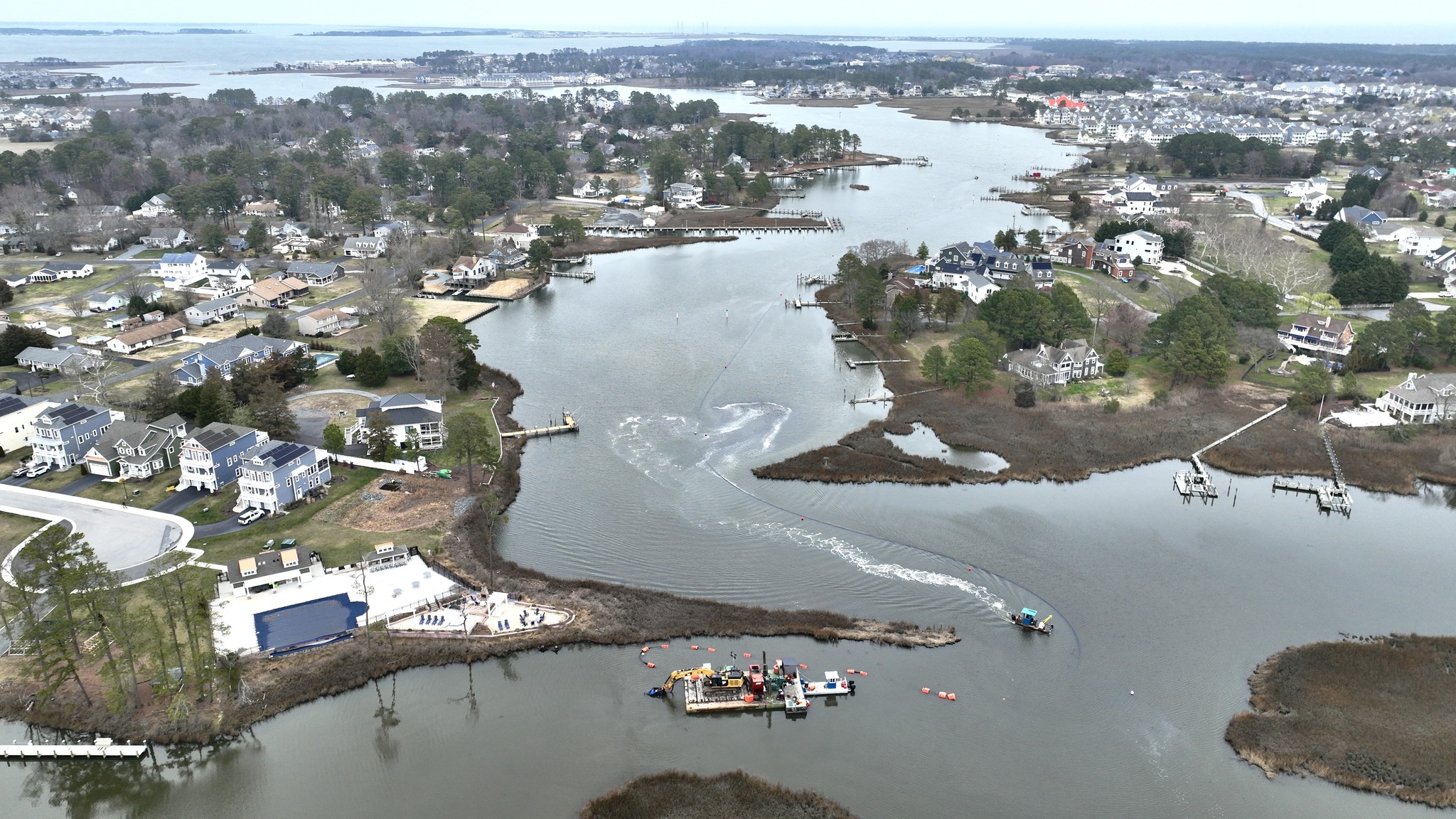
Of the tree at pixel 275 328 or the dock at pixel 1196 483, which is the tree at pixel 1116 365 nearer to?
the dock at pixel 1196 483

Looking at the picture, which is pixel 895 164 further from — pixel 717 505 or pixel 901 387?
pixel 717 505

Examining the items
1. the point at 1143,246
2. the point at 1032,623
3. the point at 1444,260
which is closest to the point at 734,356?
the point at 1032,623

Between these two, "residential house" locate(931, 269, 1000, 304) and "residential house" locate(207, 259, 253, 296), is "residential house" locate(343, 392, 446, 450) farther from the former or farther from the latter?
"residential house" locate(931, 269, 1000, 304)

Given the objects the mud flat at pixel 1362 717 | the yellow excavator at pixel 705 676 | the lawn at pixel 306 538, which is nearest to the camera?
the mud flat at pixel 1362 717

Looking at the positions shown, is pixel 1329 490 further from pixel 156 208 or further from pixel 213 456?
pixel 156 208

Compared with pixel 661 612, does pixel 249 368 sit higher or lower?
higher

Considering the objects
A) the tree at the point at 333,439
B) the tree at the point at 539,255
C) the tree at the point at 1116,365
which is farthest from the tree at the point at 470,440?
the tree at the point at 539,255

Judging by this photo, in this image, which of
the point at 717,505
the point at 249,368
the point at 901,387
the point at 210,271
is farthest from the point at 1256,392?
the point at 210,271
